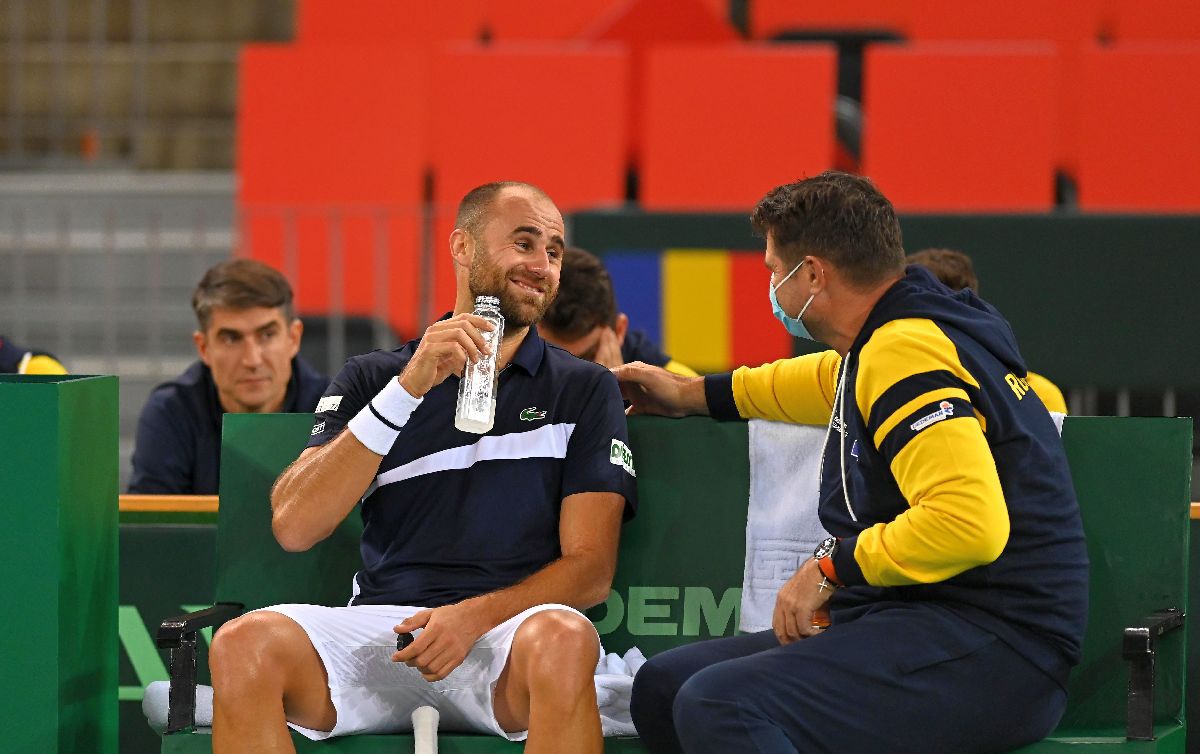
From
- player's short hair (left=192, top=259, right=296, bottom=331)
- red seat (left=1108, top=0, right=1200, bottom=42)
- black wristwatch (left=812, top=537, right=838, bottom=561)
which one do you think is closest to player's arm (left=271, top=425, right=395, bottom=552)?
black wristwatch (left=812, top=537, right=838, bottom=561)

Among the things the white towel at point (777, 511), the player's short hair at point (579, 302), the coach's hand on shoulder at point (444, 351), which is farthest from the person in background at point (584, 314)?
the coach's hand on shoulder at point (444, 351)

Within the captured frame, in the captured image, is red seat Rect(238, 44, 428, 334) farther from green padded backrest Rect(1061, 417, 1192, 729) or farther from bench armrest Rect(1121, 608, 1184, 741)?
bench armrest Rect(1121, 608, 1184, 741)

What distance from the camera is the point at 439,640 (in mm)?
3180

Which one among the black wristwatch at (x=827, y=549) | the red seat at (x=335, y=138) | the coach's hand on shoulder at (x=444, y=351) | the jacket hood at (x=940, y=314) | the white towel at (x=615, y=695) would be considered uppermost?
the red seat at (x=335, y=138)

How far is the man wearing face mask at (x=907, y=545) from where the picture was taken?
2.89 m

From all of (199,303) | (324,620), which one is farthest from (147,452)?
(324,620)

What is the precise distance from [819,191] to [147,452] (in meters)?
2.35

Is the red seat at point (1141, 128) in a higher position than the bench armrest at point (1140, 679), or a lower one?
higher

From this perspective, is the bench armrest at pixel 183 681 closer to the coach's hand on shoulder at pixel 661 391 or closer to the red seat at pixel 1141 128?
the coach's hand on shoulder at pixel 661 391

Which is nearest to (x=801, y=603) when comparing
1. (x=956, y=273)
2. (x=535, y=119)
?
(x=956, y=273)

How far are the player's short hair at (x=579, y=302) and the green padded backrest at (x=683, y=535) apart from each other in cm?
74

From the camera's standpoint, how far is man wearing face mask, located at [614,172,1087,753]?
289 cm

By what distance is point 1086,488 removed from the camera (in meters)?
3.55

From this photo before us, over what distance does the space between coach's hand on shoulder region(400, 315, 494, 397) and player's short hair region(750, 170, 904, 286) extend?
66 cm
